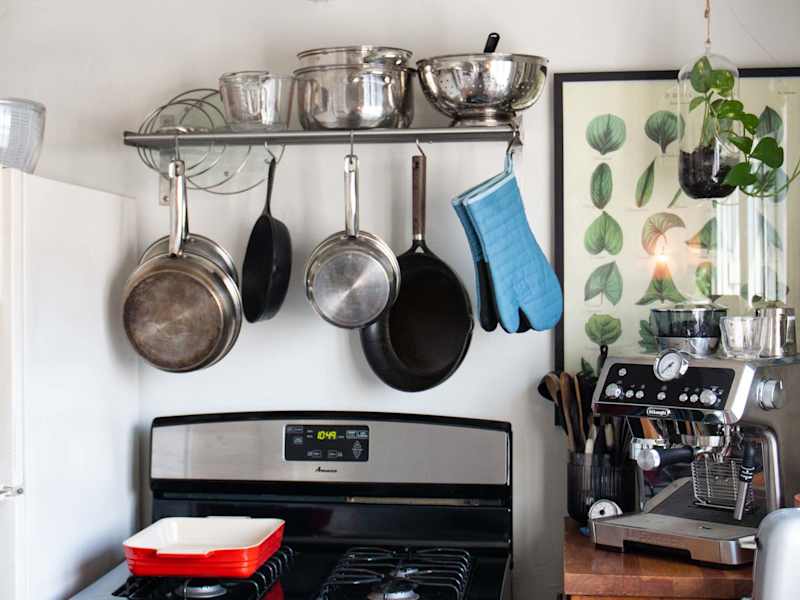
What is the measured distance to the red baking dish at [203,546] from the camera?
6.93 ft

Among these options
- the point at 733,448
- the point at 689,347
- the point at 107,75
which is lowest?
the point at 733,448

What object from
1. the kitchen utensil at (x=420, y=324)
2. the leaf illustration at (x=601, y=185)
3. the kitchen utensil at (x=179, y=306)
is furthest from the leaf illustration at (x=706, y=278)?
the kitchen utensil at (x=179, y=306)

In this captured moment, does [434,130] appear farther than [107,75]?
No

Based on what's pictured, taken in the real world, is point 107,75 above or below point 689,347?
above

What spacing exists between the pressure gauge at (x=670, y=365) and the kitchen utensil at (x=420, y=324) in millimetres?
472

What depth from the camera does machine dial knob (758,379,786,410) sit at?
2072 millimetres

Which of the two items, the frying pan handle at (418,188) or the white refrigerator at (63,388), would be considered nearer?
the white refrigerator at (63,388)

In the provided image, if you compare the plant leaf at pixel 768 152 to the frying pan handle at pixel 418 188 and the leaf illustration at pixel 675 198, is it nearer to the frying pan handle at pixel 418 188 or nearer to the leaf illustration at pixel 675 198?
the leaf illustration at pixel 675 198

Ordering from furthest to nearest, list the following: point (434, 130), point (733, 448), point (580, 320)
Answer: point (580, 320)
point (434, 130)
point (733, 448)

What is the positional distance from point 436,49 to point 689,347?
2.97 ft

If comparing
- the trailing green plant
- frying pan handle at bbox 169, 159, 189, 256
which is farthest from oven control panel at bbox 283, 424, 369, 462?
the trailing green plant

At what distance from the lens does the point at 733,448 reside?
215 centimetres

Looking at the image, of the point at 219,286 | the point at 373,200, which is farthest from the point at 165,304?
the point at 373,200

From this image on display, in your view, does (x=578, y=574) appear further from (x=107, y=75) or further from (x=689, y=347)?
(x=107, y=75)
